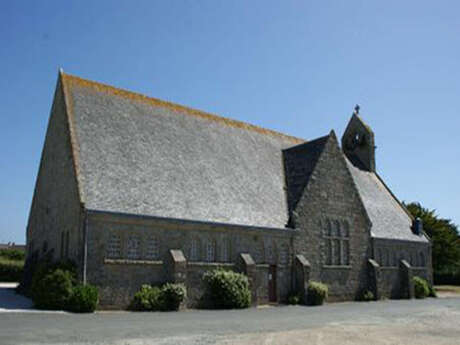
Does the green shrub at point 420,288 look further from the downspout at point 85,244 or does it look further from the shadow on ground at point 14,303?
the shadow on ground at point 14,303

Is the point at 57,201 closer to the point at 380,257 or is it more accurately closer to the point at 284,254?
the point at 284,254

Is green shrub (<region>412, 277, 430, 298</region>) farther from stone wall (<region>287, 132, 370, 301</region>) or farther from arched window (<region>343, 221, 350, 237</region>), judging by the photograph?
arched window (<region>343, 221, 350, 237</region>)

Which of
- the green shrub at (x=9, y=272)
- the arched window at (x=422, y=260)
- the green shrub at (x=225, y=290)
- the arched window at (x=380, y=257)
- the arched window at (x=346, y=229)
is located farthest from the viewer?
the green shrub at (x=9, y=272)

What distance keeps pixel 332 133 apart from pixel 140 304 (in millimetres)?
17981

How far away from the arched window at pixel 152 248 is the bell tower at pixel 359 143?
24844 millimetres

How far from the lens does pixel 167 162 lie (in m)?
27.1

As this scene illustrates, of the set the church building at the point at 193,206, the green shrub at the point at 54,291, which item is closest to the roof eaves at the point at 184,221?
the church building at the point at 193,206

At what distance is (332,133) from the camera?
33656 mm

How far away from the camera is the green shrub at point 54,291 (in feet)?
65.4

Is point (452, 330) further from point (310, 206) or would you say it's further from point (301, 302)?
point (310, 206)

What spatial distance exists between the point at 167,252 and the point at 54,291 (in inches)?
225

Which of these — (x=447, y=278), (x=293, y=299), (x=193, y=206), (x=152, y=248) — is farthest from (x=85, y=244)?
(x=447, y=278)

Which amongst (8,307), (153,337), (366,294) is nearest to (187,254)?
(8,307)

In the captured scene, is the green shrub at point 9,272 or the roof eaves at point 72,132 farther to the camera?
the green shrub at point 9,272
